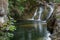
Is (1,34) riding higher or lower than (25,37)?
higher

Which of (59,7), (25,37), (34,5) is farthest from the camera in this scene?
(34,5)

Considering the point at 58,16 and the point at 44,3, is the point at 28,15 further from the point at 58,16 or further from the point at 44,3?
the point at 58,16

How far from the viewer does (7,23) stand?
1120cm

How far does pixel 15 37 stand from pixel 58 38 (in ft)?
17.2

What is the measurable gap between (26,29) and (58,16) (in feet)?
19.8

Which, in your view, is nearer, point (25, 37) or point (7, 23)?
point (7, 23)

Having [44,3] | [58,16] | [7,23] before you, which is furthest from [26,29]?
[44,3]

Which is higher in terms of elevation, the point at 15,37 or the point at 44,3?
the point at 44,3

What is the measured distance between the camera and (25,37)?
53.8ft

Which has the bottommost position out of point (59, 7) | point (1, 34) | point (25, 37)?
point (25, 37)

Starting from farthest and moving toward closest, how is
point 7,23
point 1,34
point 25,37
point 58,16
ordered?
point 25,37, point 58,16, point 7,23, point 1,34

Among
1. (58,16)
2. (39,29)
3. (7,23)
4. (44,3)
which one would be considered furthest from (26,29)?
(44,3)

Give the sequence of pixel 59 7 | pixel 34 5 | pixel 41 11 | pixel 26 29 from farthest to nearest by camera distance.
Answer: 1. pixel 34 5
2. pixel 41 11
3. pixel 26 29
4. pixel 59 7

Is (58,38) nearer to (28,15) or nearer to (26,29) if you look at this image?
(26,29)
